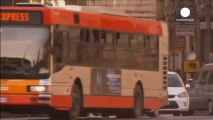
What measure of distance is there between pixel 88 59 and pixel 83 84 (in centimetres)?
75

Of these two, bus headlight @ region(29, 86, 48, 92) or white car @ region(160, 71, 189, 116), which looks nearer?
bus headlight @ region(29, 86, 48, 92)

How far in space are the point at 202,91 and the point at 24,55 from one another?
17.1 m

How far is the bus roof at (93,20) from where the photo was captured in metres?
22.8

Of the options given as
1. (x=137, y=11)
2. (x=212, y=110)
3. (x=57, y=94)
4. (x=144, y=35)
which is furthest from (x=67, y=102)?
(x=137, y=11)

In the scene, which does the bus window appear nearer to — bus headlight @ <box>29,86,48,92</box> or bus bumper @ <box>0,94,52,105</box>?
bus headlight @ <box>29,86,48,92</box>

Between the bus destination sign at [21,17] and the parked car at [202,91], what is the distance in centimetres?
1570

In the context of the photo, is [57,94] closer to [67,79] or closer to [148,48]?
[67,79]

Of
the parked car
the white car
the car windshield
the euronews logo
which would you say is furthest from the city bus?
the parked car

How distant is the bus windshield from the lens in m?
22.2

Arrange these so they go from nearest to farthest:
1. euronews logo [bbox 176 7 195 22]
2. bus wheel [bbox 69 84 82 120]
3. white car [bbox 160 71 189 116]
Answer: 1. bus wheel [bbox 69 84 82 120]
2. euronews logo [bbox 176 7 195 22]
3. white car [bbox 160 71 189 116]

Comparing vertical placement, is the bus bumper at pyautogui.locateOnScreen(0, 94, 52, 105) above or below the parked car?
above

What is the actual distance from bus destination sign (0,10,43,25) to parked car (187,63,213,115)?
15700mm

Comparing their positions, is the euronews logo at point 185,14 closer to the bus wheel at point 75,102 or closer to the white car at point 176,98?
the white car at point 176,98

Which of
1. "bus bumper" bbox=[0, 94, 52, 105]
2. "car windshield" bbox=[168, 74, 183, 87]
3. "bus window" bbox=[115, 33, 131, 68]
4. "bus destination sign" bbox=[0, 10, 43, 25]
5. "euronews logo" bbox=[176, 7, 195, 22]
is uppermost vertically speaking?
"bus destination sign" bbox=[0, 10, 43, 25]
